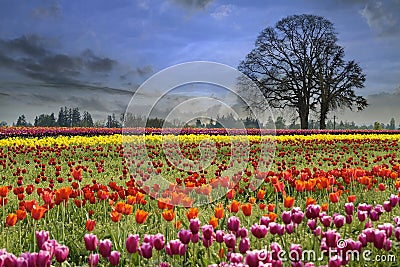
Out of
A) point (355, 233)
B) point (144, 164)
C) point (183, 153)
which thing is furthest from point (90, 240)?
point (183, 153)

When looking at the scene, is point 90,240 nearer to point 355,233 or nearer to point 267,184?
point 355,233

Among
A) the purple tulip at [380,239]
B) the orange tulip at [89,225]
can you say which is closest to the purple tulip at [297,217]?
the purple tulip at [380,239]

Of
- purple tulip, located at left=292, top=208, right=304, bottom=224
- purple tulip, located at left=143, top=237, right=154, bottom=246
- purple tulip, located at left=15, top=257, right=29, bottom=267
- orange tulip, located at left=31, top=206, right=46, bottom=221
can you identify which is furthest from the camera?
orange tulip, located at left=31, top=206, right=46, bottom=221

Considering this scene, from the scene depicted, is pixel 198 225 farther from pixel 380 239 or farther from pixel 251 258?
pixel 380 239

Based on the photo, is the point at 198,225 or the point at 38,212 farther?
the point at 38,212

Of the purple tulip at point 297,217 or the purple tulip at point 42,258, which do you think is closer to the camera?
the purple tulip at point 42,258

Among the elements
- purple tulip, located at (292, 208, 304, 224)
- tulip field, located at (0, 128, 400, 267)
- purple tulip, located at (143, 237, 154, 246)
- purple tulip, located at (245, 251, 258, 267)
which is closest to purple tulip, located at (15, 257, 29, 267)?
tulip field, located at (0, 128, 400, 267)

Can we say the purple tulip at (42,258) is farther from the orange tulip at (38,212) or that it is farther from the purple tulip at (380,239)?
the purple tulip at (380,239)

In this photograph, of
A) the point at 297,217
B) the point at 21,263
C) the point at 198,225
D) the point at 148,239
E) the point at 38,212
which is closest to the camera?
the point at 21,263

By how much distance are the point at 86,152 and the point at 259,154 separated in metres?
5.64

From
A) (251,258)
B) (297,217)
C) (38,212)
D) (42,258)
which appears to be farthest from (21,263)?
(297,217)

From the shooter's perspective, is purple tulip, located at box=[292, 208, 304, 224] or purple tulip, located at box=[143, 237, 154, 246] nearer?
purple tulip, located at box=[143, 237, 154, 246]

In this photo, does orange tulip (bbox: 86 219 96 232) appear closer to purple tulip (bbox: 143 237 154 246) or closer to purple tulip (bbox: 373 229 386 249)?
purple tulip (bbox: 143 237 154 246)

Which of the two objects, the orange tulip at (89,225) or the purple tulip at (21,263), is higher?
the purple tulip at (21,263)
